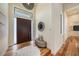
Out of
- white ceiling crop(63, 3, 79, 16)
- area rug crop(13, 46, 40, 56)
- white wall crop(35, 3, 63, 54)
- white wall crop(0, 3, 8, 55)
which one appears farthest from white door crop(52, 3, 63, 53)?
white wall crop(0, 3, 8, 55)

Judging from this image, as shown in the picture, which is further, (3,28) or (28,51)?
(28,51)

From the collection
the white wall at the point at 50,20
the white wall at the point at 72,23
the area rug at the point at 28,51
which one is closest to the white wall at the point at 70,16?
the white wall at the point at 72,23

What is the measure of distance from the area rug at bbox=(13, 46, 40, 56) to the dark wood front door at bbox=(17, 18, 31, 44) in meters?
0.15

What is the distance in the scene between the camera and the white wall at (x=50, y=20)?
1765 mm

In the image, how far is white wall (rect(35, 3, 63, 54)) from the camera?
1.76 m

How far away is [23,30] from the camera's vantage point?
179cm

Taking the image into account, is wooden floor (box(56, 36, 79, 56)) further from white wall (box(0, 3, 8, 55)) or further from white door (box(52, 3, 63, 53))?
white wall (box(0, 3, 8, 55))

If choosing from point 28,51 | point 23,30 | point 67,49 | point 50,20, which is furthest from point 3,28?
point 67,49

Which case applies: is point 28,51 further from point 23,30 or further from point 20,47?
point 23,30

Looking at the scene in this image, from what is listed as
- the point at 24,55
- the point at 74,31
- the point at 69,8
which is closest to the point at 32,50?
the point at 24,55

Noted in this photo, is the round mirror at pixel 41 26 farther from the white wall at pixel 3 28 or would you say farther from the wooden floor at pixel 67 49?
the white wall at pixel 3 28

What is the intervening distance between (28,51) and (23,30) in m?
0.38

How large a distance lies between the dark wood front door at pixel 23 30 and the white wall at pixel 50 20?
6.4 inches

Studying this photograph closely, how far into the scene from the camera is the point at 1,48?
1.68 metres
